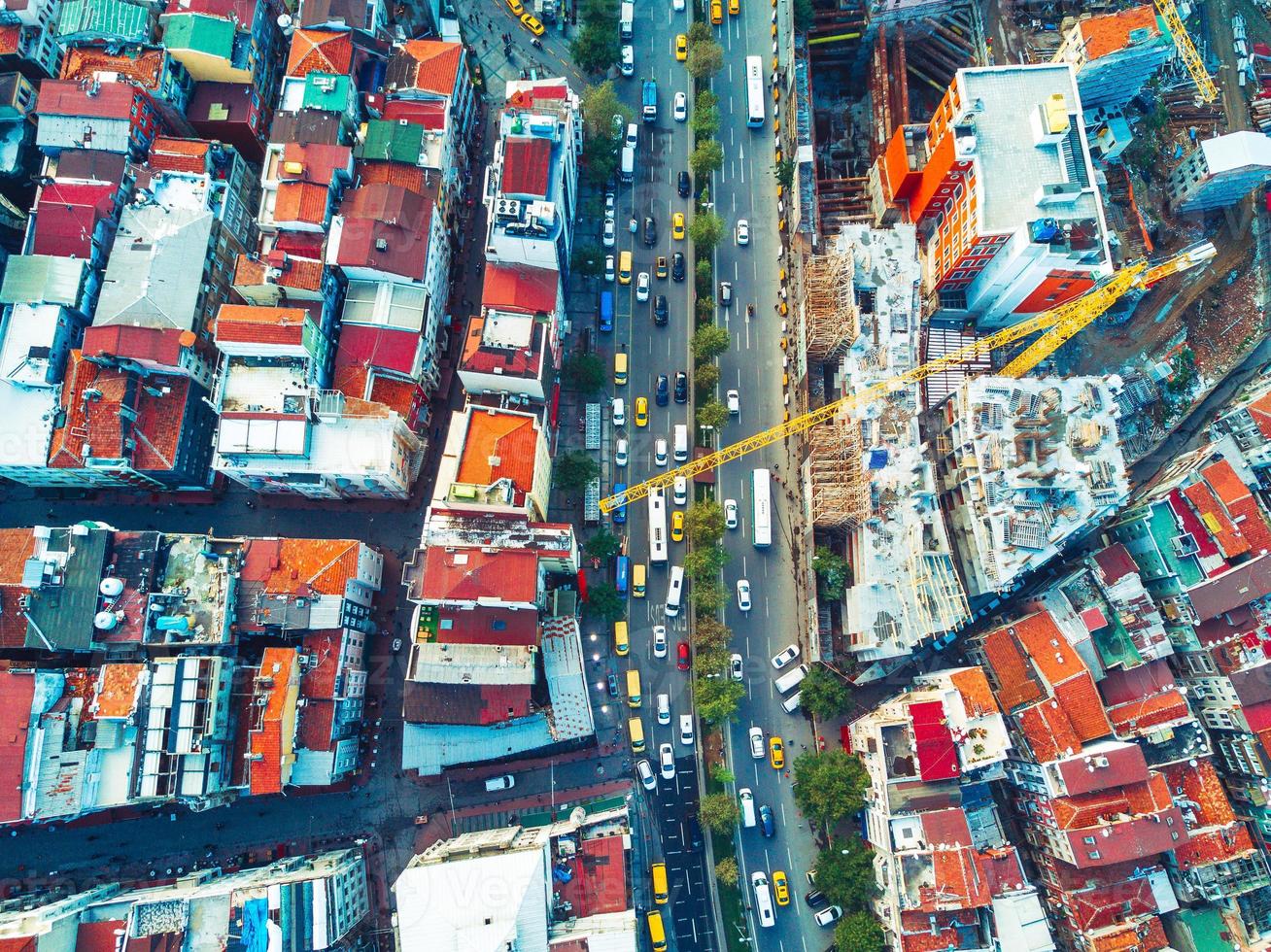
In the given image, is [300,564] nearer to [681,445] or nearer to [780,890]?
[681,445]

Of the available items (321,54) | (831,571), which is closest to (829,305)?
(831,571)

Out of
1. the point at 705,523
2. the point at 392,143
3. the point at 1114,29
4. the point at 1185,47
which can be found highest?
the point at 1185,47

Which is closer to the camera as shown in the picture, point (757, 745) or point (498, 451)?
point (498, 451)

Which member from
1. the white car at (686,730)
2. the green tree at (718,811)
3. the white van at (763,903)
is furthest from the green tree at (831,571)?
the white van at (763,903)

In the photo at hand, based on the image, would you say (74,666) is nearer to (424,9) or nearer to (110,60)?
(110,60)

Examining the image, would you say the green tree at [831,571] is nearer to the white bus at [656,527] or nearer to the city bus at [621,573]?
the white bus at [656,527]

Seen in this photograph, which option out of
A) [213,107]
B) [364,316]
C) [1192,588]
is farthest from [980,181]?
[213,107]

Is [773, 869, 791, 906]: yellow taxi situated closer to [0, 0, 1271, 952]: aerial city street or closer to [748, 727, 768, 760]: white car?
[0, 0, 1271, 952]: aerial city street

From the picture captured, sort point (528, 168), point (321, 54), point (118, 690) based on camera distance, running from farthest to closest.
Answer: point (321, 54) < point (528, 168) < point (118, 690)
